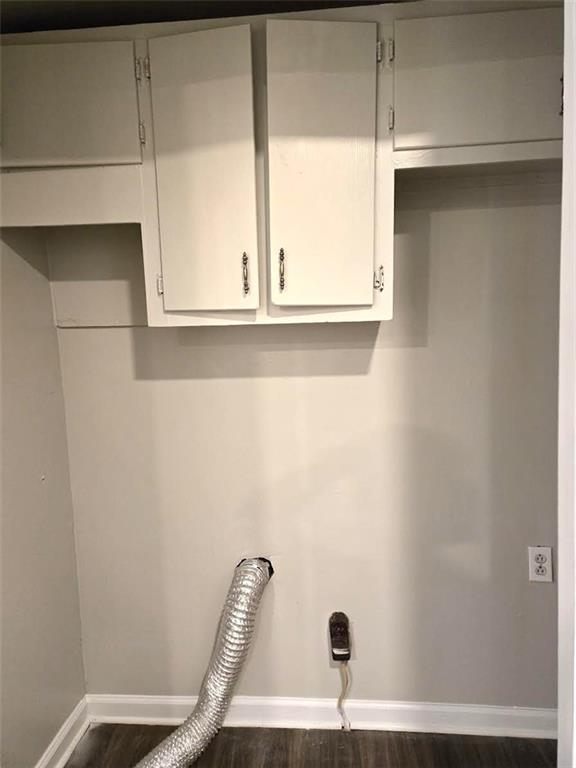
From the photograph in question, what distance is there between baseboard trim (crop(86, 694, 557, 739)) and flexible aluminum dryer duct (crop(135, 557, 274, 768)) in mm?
189

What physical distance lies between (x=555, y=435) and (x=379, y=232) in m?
0.88

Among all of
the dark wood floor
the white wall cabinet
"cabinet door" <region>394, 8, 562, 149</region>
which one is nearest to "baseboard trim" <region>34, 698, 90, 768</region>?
the dark wood floor

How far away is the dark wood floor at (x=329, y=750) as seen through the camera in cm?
163

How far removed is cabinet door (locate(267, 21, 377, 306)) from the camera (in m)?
Answer: 1.32

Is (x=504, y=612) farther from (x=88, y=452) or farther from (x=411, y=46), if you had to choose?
(x=411, y=46)

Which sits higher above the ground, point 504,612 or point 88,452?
point 88,452

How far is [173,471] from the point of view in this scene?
1.76 meters

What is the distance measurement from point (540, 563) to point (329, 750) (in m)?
0.95

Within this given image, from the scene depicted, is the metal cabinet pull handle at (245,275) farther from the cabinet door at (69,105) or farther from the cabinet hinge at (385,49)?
the cabinet hinge at (385,49)

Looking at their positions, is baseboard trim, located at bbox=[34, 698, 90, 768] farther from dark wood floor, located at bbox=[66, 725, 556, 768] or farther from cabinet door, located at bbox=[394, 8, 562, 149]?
cabinet door, located at bbox=[394, 8, 562, 149]

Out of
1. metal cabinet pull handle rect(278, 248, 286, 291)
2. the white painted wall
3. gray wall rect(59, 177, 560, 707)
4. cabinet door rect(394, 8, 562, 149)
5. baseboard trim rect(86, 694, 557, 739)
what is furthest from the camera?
baseboard trim rect(86, 694, 557, 739)

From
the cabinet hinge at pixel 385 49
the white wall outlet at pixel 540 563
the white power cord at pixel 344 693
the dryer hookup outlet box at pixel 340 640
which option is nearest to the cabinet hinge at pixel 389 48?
the cabinet hinge at pixel 385 49

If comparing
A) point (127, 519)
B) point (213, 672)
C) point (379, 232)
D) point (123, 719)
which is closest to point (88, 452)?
point (127, 519)

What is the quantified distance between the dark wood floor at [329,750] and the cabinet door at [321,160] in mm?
1483
